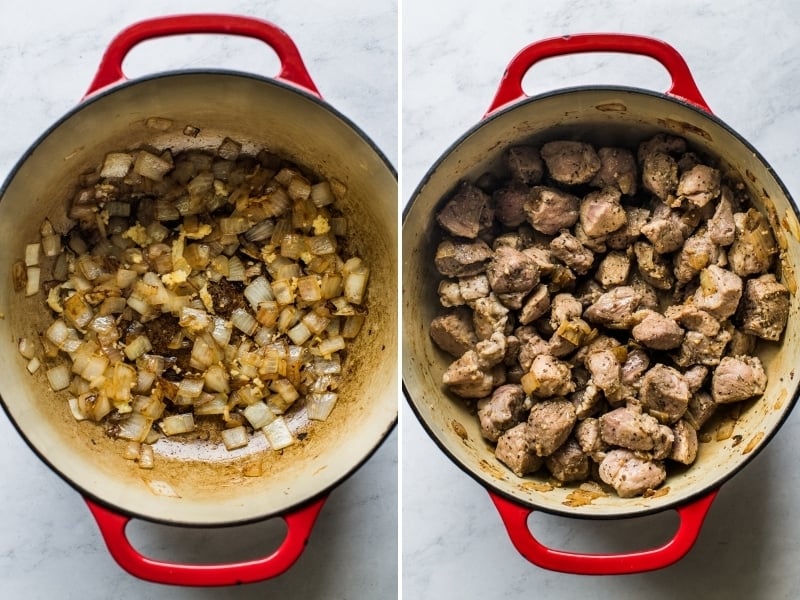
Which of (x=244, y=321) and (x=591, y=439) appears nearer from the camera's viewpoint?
(x=591, y=439)

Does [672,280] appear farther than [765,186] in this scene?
Yes

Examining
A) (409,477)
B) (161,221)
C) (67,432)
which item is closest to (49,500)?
(67,432)

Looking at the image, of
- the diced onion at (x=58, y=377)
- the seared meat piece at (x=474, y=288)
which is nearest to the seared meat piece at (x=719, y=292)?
the seared meat piece at (x=474, y=288)

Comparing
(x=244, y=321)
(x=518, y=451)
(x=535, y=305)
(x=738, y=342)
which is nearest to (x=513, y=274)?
(x=535, y=305)

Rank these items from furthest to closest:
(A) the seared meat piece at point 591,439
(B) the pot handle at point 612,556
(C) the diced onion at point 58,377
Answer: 1. (C) the diced onion at point 58,377
2. (A) the seared meat piece at point 591,439
3. (B) the pot handle at point 612,556

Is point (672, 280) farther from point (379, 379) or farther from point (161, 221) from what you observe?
point (161, 221)

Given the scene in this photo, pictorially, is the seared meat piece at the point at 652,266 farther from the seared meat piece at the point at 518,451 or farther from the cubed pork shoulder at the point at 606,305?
the seared meat piece at the point at 518,451

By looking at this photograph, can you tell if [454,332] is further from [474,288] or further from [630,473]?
[630,473]
